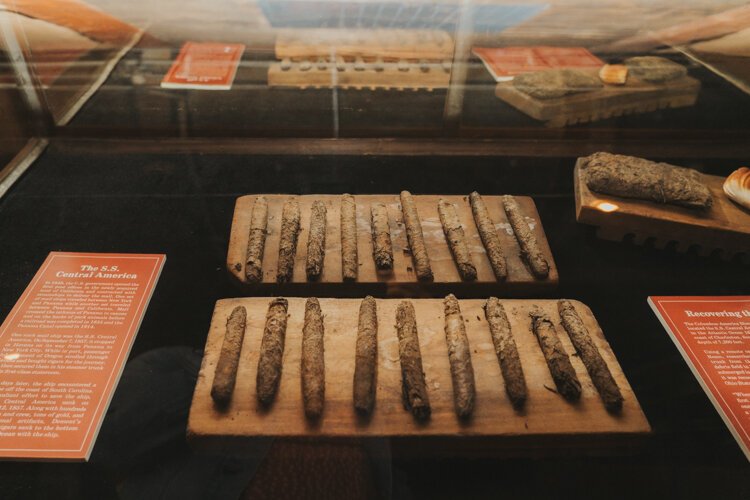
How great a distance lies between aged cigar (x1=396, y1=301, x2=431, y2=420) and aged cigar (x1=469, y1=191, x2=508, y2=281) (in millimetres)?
614

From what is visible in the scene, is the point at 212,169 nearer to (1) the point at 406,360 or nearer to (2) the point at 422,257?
(2) the point at 422,257

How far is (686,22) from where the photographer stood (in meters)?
4.23

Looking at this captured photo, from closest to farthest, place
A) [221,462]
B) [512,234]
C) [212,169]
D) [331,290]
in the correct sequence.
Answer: [221,462] < [331,290] < [512,234] < [212,169]

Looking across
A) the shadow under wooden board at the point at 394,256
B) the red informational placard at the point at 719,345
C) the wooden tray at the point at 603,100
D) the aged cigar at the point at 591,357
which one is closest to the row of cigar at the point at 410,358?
the aged cigar at the point at 591,357

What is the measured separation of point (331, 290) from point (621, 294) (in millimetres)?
1783

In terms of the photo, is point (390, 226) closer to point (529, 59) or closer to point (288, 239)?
point (288, 239)

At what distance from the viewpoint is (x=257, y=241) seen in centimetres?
346

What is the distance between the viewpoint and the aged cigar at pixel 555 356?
2.75m

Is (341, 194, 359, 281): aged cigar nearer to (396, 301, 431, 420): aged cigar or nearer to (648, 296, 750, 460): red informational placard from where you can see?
(396, 301, 431, 420): aged cigar

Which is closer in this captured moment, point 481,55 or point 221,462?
point 221,462

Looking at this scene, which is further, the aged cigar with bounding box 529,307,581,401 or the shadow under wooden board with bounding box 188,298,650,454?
the aged cigar with bounding box 529,307,581,401

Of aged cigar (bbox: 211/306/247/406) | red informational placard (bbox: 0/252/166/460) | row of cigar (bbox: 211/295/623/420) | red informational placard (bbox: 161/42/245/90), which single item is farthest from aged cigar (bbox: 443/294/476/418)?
red informational placard (bbox: 161/42/245/90)

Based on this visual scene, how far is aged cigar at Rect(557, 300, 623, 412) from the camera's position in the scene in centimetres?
273

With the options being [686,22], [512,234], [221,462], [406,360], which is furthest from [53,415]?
[686,22]
